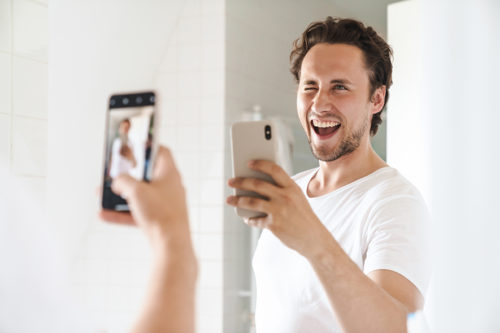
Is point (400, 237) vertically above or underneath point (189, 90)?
underneath

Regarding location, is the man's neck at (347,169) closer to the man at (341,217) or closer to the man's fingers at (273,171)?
the man at (341,217)

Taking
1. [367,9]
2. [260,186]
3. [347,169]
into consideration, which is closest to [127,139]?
[260,186]

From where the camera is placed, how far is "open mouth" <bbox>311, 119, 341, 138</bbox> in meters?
0.64

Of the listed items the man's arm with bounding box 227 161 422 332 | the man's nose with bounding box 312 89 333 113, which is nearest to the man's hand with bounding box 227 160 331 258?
the man's arm with bounding box 227 161 422 332

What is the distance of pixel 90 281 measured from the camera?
4.11 feet

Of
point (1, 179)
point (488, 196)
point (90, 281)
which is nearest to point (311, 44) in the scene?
point (1, 179)

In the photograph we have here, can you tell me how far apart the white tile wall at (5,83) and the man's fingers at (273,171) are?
0.33m

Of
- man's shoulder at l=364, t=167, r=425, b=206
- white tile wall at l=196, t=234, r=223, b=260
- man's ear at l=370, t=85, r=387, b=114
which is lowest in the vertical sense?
white tile wall at l=196, t=234, r=223, b=260

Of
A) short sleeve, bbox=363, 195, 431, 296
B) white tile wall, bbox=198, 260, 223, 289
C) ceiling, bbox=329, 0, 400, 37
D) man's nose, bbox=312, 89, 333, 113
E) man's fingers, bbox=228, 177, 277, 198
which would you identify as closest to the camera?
man's fingers, bbox=228, 177, 277, 198

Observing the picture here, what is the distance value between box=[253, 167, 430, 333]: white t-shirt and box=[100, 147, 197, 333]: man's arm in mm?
280

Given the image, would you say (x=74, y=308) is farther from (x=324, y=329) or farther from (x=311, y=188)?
(x=311, y=188)

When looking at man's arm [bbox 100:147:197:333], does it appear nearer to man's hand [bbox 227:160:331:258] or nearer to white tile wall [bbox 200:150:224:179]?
man's hand [bbox 227:160:331:258]

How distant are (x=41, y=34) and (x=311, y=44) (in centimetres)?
34

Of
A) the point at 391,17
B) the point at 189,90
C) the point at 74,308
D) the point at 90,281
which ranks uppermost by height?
the point at 391,17
